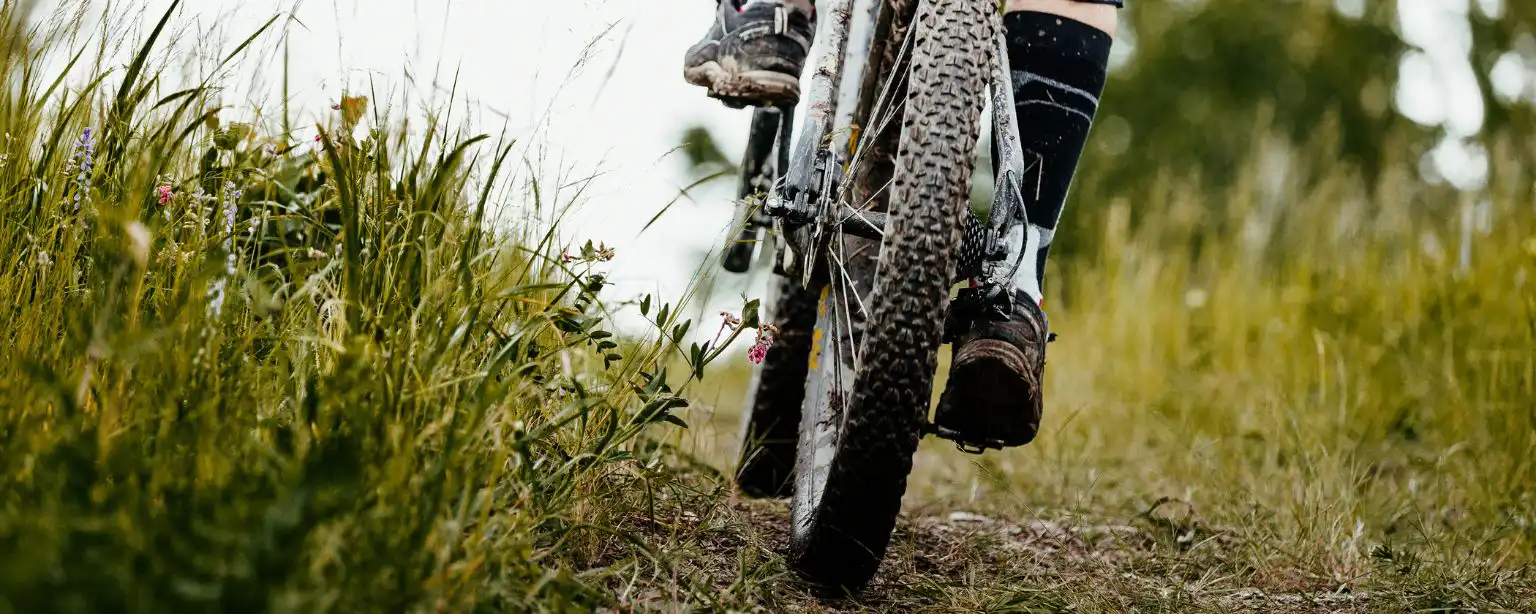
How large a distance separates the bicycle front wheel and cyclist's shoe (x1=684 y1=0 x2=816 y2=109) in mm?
397

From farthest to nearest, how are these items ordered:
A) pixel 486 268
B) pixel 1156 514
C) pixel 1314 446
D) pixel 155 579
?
pixel 1314 446
pixel 1156 514
pixel 486 268
pixel 155 579

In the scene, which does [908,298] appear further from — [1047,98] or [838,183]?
[1047,98]

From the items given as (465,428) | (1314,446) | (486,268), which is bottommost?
(1314,446)

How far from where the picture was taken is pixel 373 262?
157 cm

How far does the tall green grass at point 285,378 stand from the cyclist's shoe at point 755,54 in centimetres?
47

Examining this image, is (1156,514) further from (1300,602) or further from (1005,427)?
(1005,427)

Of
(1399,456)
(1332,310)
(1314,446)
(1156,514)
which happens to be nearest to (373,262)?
(1156,514)

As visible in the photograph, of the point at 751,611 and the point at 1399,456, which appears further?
the point at 1399,456

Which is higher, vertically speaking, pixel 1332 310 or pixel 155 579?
→ pixel 1332 310

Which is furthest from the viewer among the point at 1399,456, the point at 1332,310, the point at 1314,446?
the point at 1332,310

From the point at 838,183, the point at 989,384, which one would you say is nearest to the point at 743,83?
the point at 838,183

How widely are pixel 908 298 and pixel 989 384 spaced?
0.94 feet

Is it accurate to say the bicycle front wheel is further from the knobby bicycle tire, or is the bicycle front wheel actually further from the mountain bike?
the knobby bicycle tire

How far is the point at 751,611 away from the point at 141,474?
0.71 meters
